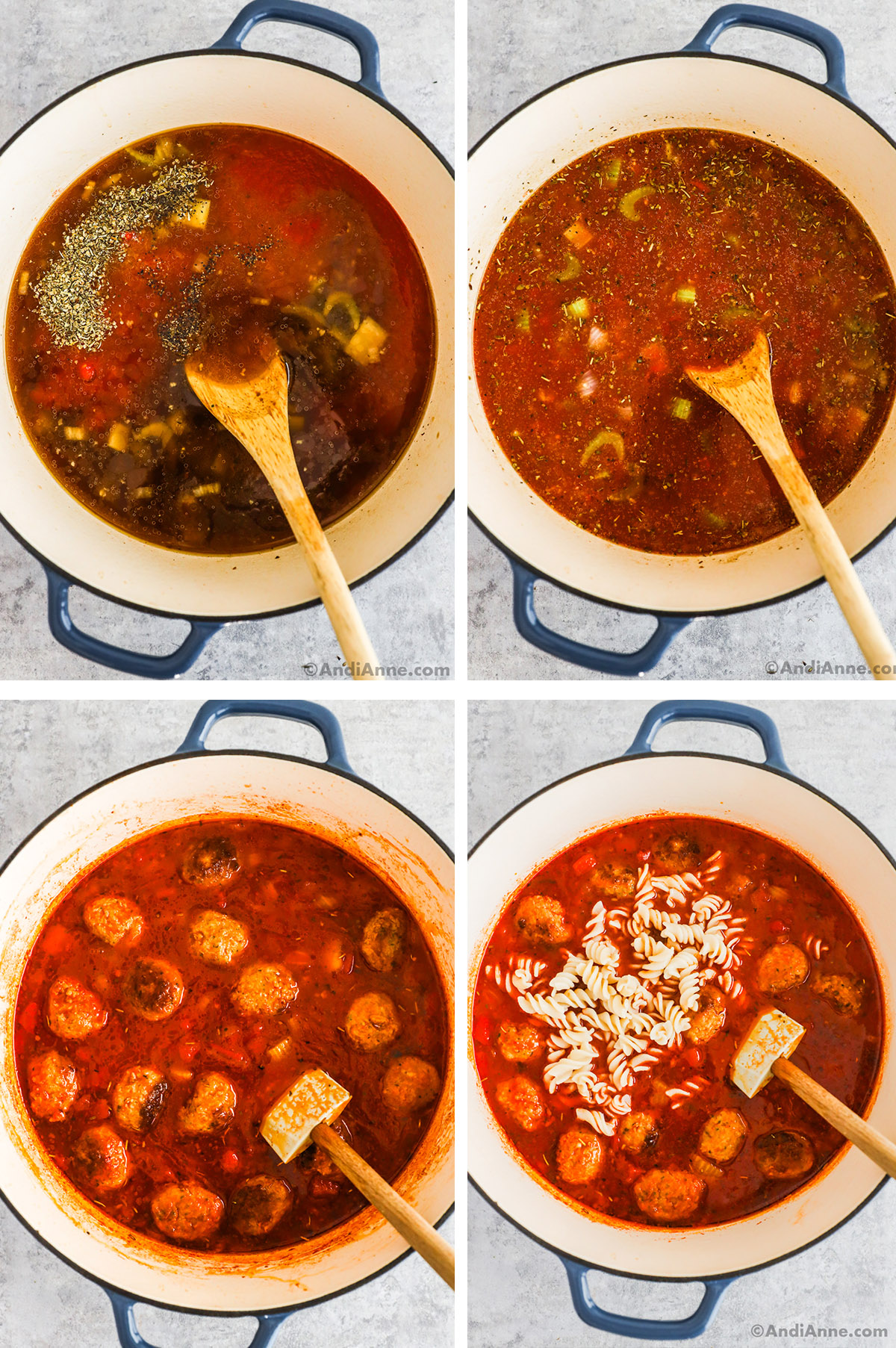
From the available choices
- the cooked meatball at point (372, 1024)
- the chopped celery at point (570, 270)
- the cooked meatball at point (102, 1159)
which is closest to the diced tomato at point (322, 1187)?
the cooked meatball at point (372, 1024)

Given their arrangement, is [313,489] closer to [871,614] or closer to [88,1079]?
[871,614]

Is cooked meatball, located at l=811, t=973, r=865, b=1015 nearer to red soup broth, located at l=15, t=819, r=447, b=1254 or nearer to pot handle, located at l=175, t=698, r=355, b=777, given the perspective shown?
red soup broth, located at l=15, t=819, r=447, b=1254

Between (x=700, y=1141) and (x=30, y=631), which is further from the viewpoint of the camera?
(x=30, y=631)

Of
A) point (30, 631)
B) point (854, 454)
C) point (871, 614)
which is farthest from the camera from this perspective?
point (30, 631)

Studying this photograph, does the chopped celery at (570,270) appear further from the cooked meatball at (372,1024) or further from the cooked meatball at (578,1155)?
the cooked meatball at (578,1155)

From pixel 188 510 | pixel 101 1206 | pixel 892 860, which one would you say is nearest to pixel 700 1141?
pixel 892 860

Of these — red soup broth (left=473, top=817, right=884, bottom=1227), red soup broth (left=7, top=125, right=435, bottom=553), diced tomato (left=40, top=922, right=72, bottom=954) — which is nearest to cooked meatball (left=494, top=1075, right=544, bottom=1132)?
red soup broth (left=473, top=817, right=884, bottom=1227)

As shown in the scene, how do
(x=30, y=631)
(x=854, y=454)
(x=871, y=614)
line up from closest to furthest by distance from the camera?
(x=871, y=614)
(x=854, y=454)
(x=30, y=631)

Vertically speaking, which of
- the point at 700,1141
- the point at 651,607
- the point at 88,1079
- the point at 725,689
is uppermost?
the point at 651,607
